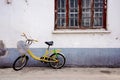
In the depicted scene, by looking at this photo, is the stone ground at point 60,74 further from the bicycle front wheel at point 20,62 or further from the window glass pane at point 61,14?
the window glass pane at point 61,14

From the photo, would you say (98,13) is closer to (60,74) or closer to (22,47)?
(60,74)

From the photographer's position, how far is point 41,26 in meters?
10.1

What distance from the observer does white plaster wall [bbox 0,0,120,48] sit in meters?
9.99

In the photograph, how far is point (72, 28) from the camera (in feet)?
33.7

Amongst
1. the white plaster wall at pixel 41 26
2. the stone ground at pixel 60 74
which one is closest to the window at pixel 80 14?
the white plaster wall at pixel 41 26

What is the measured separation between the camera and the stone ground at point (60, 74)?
29.0 ft

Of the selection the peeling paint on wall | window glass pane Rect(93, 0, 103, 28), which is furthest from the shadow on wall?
window glass pane Rect(93, 0, 103, 28)

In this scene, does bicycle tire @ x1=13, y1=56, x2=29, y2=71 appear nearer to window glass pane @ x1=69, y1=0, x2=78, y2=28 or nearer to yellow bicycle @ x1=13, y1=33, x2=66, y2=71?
yellow bicycle @ x1=13, y1=33, x2=66, y2=71

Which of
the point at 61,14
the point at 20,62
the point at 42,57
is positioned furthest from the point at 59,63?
the point at 61,14

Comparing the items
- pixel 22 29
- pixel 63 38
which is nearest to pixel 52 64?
pixel 63 38

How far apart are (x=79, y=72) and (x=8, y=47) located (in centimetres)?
264

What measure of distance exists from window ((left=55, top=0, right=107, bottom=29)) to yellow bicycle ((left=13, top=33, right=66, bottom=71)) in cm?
97

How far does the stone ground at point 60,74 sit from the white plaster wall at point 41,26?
33.7 inches

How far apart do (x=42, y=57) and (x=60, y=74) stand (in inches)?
40.4
